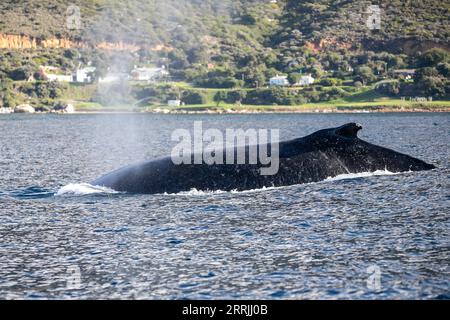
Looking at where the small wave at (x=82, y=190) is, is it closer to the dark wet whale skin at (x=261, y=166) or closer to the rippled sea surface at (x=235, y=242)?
the rippled sea surface at (x=235, y=242)

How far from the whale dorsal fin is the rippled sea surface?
6.76 feet

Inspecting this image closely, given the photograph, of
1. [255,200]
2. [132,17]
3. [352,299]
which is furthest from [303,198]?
[132,17]

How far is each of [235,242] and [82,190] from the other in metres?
12.5

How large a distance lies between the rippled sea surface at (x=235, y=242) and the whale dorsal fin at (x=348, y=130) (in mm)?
2059

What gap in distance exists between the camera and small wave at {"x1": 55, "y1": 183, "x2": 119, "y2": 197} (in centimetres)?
3084

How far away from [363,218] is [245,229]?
426 cm

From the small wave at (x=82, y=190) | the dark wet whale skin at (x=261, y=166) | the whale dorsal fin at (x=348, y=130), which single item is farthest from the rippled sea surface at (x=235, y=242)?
the whale dorsal fin at (x=348, y=130)

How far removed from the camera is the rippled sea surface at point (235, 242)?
16703 mm
